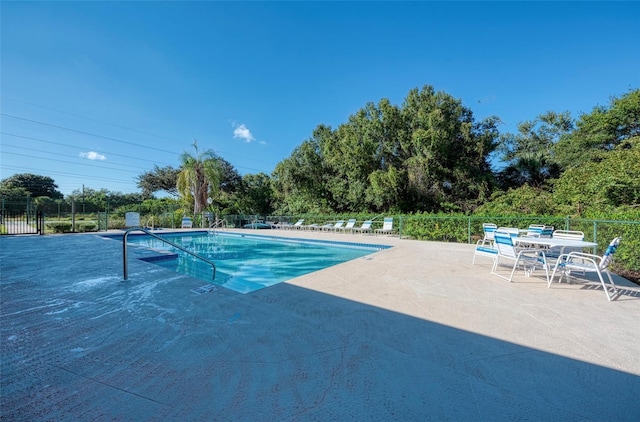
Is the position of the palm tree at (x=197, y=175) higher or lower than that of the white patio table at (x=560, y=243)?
higher

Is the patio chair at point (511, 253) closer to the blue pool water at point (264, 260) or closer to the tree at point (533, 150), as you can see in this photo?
the blue pool water at point (264, 260)

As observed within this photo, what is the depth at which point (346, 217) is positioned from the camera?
16875mm

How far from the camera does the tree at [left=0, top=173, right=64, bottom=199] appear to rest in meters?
38.0

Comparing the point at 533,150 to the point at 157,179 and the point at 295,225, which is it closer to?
the point at 295,225

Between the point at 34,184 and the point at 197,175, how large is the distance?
128 feet

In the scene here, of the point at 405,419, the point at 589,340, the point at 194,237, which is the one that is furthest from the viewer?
the point at 194,237

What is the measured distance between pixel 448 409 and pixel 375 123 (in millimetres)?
17100

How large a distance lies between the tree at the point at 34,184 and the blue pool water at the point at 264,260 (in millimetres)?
40457

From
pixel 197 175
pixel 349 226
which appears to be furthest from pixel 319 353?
pixel 197 175

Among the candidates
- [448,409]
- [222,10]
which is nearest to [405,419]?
[448,409]

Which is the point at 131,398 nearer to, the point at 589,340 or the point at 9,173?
the point at 589,340

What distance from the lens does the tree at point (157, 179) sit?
27.8 metres

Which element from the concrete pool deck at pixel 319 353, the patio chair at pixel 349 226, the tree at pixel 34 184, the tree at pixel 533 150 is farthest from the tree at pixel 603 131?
the tree at pixel 34 184

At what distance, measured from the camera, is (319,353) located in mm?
2197
